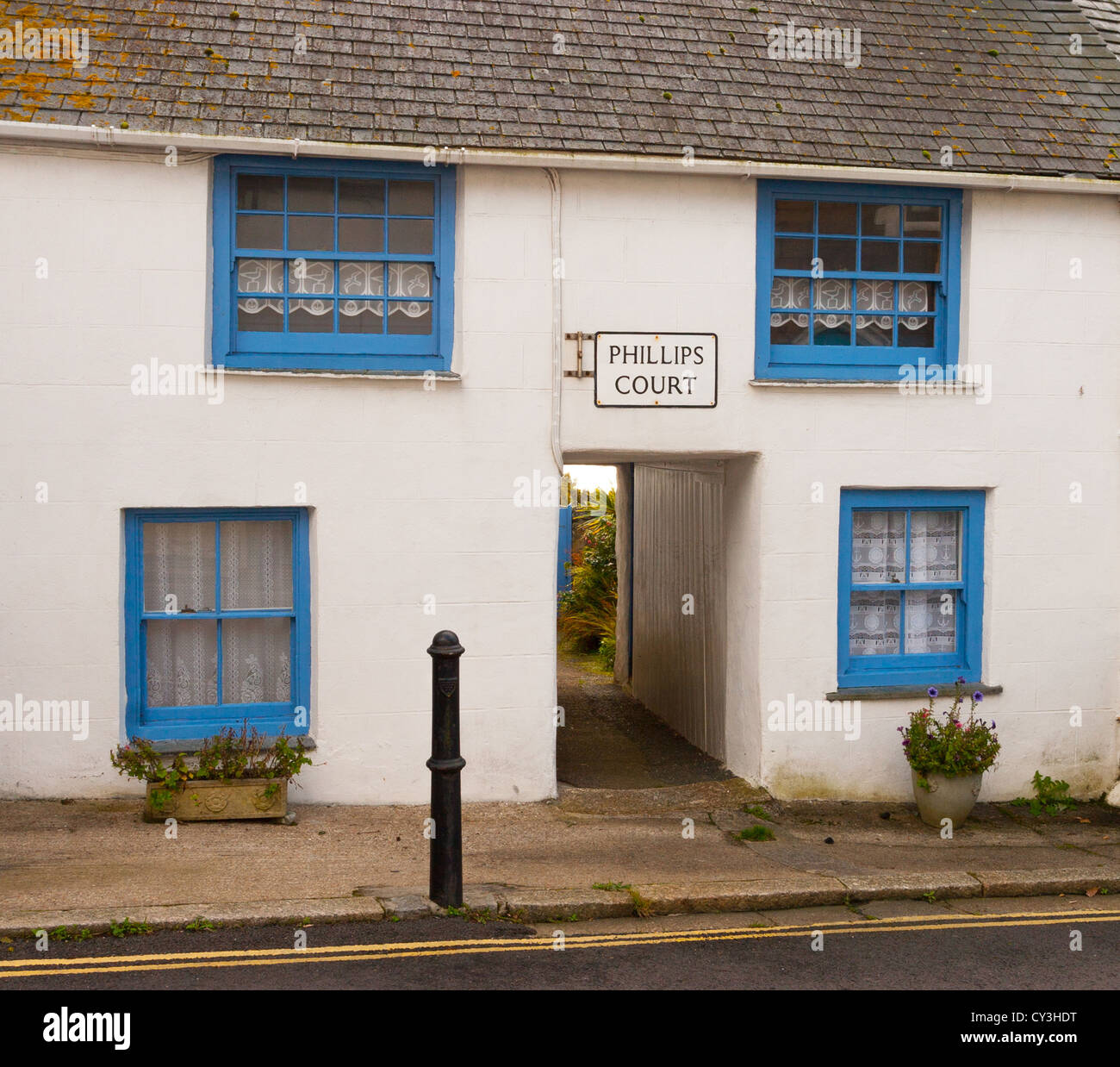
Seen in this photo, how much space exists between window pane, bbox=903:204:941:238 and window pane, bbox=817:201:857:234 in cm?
42

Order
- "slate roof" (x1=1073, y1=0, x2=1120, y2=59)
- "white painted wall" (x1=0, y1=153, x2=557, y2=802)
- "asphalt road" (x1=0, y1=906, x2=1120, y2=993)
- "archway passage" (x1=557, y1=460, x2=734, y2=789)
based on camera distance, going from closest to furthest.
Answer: "asphalt road" (x1=0, y1=906, x2=1120, y2=993)
"white painted wall" (x1=0, y1=153, x2=557, y2=802)
"archway passage" (x1=557, y1=460, x2=734, y2=789)
"slate roof" (x1=1073, y1=0, x2=1120, y2=59)

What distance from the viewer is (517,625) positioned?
920cm

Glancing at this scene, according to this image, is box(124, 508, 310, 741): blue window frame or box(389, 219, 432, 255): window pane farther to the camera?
box(389, 219, 432, 255): window pane

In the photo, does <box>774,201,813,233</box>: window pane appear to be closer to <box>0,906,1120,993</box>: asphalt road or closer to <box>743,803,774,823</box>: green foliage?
<box>743,803,774,823</box>: green foliage

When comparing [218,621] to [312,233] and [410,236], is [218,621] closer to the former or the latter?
[312,233]

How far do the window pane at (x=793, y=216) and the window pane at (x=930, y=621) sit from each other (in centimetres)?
295

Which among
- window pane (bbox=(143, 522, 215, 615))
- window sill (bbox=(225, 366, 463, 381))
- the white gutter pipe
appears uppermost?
the white gutter pipe

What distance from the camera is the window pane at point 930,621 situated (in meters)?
9.96

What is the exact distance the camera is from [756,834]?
8594 millimetres

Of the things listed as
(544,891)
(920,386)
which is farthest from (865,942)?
(920,386)

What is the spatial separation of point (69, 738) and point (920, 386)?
6.63 meters

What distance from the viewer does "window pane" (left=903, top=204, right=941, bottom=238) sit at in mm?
9766

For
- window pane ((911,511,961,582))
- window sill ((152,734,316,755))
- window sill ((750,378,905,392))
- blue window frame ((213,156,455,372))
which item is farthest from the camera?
window pane ((911,511,961,582))

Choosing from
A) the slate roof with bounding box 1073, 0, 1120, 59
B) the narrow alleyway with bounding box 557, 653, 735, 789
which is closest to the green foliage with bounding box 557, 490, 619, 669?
the narrow alleyway with bounding box 557, 653, 735, 789
